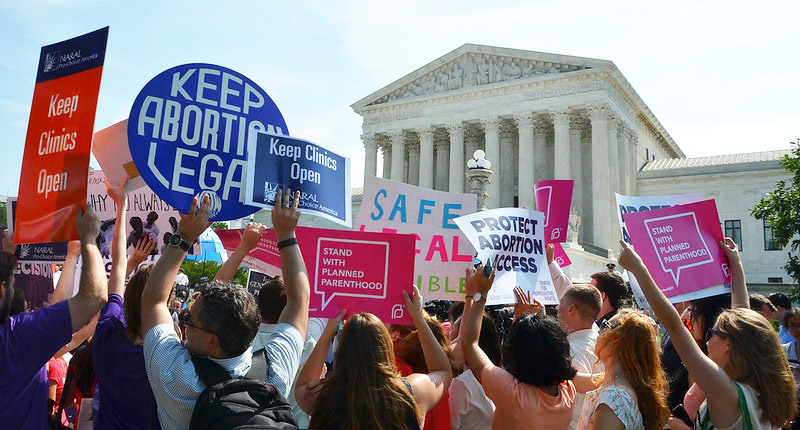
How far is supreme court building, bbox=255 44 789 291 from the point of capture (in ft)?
132

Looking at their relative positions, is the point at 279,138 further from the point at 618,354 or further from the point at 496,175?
the point at 496,175

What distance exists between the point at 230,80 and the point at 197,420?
274cm

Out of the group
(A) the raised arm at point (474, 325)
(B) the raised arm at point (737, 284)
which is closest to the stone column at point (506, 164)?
(B) the raised arm at point (737, 284)

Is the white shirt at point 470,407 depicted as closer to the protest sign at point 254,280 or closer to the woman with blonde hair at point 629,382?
the woman with blonde hair at point 629,382

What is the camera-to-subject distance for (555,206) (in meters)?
8.58

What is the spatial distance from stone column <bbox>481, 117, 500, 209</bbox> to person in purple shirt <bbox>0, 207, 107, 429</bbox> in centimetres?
4125

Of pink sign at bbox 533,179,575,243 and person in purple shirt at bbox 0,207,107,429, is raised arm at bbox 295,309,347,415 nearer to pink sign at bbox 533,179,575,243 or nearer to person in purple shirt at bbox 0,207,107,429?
person in purple shirt at bbox 0,207,107,429

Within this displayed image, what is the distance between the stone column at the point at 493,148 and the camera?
143 feet

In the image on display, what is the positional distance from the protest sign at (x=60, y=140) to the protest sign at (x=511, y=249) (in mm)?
Result: 3289

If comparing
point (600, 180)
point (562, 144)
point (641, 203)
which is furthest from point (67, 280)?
point (562, 144)

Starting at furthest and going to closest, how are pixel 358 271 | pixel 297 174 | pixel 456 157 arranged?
pixel 456 157
pixel 297 174
pixel 358 271

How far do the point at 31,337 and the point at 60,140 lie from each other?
162cm

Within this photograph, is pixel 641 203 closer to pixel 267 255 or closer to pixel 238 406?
pixel 267 255

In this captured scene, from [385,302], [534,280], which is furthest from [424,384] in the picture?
[534,280]
